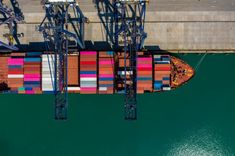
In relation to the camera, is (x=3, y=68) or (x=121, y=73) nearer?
(x=121, y=73)

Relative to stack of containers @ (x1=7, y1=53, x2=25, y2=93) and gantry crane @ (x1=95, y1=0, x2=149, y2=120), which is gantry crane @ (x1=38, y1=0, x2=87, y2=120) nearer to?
gantry crane @ (x1=95, y1=0, x2=149, y2=120)

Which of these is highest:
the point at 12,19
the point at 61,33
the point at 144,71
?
the point at 12,19

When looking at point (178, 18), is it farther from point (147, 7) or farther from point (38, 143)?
point (38, 143)

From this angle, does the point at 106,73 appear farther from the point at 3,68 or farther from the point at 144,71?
the point at 3,68

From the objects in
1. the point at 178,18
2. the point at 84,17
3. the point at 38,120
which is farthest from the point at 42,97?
the point at 178,18

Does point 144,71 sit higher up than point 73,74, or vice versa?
point 144,71

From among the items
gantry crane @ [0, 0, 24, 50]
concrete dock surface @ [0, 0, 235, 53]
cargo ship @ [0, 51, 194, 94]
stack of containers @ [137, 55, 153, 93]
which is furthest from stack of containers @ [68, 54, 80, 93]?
gantry crane @ [0, 0, 24, 50]

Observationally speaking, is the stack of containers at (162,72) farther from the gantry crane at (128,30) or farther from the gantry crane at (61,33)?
the gantry crane at (61,33)

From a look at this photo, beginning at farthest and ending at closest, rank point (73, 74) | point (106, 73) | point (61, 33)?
1. point (73, 74)
2. point (106, 73)
3. point (61, 33)

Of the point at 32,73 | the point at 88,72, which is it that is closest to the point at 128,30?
the point at 88,72
